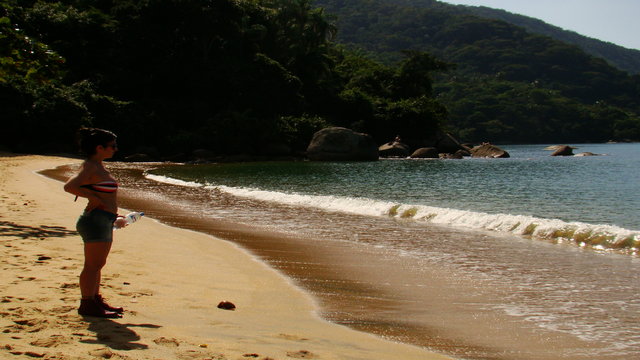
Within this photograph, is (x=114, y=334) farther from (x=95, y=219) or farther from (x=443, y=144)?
(x=443, y=144)

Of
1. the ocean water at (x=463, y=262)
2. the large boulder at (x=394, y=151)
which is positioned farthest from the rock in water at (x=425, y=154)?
the ocean water at (x=463, y=262)

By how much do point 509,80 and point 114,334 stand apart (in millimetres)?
169094

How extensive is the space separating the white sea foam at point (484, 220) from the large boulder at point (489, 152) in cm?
4232

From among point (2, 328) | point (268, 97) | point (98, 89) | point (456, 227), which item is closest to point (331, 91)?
point (268, 97)

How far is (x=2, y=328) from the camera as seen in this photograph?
4242 mm

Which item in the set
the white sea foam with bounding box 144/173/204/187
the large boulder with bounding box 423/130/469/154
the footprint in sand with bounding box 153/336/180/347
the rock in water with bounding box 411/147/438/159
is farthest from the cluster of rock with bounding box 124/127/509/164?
the footprint in sand with bounding box 153/336/180/347

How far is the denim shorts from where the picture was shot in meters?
4.93

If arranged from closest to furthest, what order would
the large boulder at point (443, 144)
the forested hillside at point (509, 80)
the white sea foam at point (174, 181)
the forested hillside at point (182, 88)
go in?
the white sea foam at point (174, 181)
the forested hillside at point (182, 88)
the large boulder at point (443, 144)
the forested hillside at point (509, 80)

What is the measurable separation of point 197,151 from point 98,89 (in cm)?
1110

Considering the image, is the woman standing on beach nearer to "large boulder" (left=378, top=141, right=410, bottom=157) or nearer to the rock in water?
the rock in water

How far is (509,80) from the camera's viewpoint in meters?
162

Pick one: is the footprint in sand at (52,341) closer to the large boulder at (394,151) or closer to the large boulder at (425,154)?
the large boulder at (425,154)

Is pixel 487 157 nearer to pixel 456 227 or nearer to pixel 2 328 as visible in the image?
pixel 456 227

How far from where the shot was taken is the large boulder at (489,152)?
5855cm
